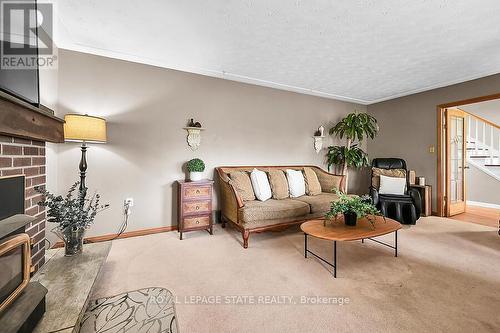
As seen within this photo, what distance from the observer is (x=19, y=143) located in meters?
1.45

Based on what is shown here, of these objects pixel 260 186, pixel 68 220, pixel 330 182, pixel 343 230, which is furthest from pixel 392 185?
pixel 68 220

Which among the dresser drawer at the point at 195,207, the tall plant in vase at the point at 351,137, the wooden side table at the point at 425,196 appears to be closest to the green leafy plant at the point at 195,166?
the dresser drawer at the point at 195,207

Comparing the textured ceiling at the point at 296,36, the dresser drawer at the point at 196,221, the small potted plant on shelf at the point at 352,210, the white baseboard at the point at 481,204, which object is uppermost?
the textured ceiling at the point at 296,36

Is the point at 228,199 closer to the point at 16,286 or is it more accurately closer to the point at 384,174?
the point at 16,286

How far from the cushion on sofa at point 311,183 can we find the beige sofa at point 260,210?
0.43 ft

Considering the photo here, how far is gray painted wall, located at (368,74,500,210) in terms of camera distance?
142 inches

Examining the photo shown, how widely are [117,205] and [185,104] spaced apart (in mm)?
1680

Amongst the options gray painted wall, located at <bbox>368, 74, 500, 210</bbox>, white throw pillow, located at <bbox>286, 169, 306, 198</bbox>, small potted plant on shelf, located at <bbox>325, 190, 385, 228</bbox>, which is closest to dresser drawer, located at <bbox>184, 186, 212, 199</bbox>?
white throw pillow, located at <bbox>286, 169, 306, 198</bbox>

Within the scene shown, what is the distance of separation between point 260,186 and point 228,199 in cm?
50

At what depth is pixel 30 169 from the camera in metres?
1.58

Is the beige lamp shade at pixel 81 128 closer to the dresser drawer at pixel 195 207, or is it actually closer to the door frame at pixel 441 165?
the dresser drawer at pixel 195 207

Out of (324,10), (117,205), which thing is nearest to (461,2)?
(324,10)

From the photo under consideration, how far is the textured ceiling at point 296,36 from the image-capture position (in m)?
1.90

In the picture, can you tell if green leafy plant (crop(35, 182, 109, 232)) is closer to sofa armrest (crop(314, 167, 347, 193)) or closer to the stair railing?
sofa armrest (crop(314, 167, 347, 193))
